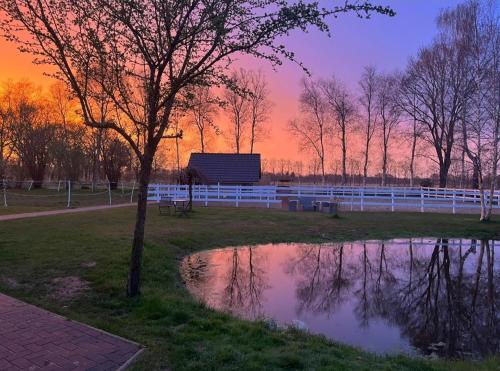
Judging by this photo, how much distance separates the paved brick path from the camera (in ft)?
13.8

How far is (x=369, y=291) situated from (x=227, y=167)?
96.9ft

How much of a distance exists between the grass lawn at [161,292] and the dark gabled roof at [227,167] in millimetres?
19768

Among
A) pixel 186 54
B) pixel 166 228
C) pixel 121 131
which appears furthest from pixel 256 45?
pixel 166 228

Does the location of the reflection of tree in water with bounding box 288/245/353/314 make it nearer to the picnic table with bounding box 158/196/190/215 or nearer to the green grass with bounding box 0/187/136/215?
the picnic table with bounding box 158/196/190/215

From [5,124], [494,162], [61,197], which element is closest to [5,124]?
[5,124]

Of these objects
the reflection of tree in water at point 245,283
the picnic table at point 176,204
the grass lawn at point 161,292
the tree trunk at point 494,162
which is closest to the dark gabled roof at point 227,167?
the picnic table at point 176,204

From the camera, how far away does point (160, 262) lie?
33.0ft

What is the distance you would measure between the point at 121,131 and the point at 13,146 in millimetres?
51448

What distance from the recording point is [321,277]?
10250mm

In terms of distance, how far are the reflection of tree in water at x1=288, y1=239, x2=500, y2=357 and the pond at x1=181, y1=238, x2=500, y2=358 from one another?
0.02 m

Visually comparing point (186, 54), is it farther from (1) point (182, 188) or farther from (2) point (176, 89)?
(1) point (182, 188)

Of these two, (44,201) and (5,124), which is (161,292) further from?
(5,124)

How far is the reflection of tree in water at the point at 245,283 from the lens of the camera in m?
7.61

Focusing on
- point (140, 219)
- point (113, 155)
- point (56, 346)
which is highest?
point (113, 155)
